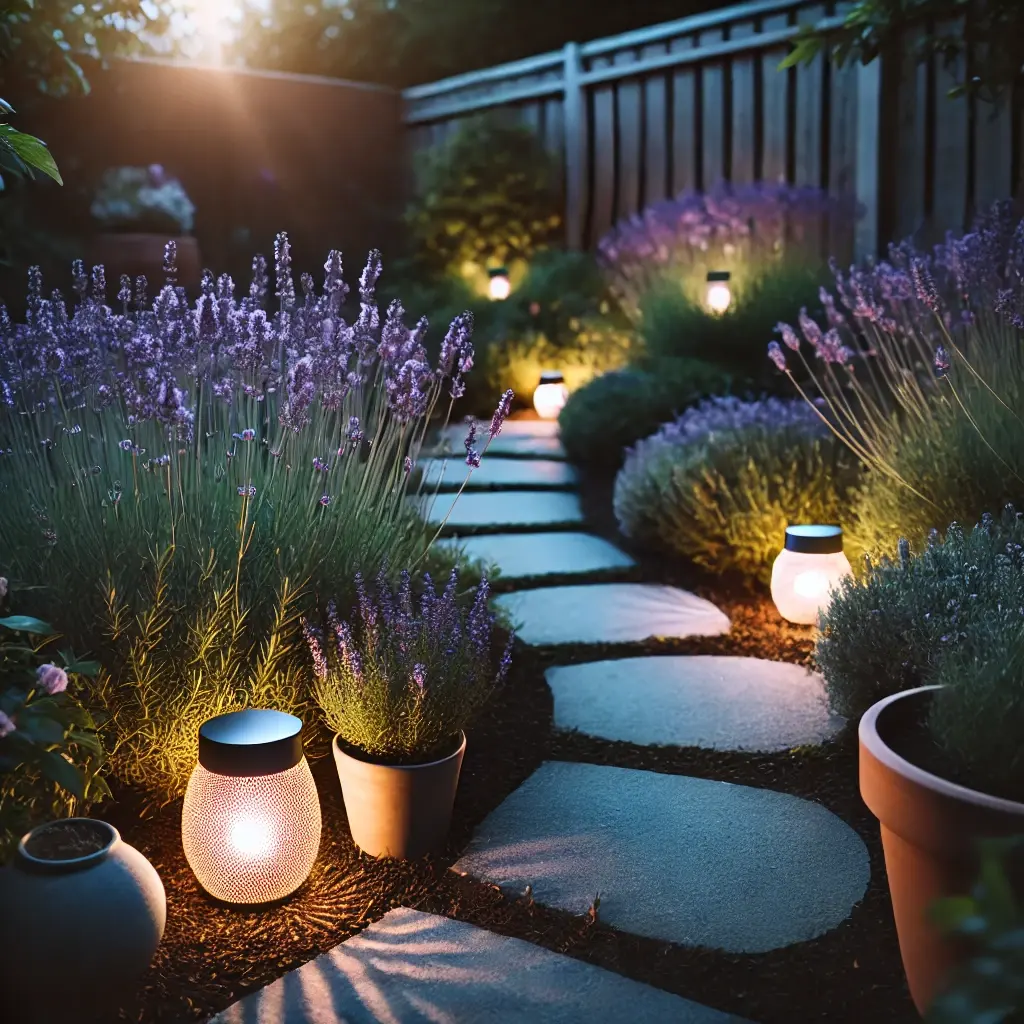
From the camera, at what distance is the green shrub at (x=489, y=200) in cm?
891

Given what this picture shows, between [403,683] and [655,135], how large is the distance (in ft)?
22.3

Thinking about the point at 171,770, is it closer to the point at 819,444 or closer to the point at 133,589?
the point at 133,589

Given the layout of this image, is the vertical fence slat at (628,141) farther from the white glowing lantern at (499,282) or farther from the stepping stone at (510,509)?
the stepping stone at (510,509)

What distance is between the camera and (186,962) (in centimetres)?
199

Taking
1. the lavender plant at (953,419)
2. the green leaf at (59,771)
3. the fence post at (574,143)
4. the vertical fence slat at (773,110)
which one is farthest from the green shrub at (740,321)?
the green leaf at (59,771)

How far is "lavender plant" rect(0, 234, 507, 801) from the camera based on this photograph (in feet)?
7.84

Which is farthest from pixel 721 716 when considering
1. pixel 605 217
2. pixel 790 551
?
pixel 605 217

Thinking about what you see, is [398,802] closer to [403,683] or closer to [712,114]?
[403,683]

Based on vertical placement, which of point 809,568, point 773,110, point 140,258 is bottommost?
point 809,568

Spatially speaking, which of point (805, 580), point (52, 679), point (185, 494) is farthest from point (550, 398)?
point (52, 679)

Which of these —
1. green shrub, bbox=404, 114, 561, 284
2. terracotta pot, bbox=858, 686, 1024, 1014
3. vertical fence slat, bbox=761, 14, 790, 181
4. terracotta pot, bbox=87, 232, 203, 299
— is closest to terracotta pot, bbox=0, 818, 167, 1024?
terracotta pot, bbox=858, 686, 1024, 1014

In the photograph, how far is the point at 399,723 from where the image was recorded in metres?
2.33

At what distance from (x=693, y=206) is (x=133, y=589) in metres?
5.75

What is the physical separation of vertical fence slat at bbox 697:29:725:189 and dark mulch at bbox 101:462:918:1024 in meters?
5.76
